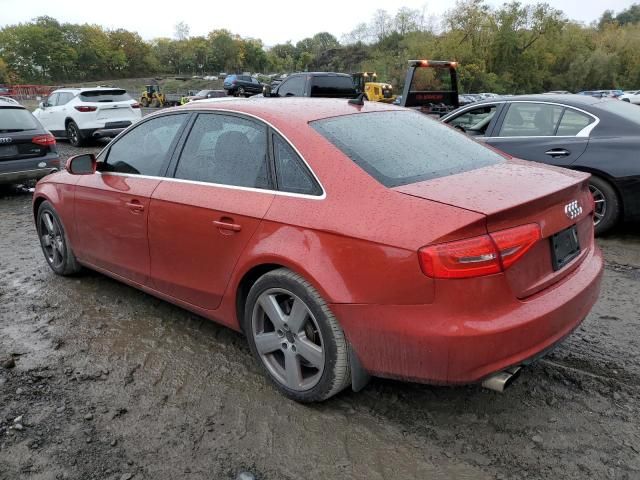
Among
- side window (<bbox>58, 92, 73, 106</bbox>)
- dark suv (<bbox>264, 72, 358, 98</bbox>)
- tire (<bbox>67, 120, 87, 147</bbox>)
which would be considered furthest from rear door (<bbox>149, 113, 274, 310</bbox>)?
side window (<bbox>58, 92, 73, 106</bbox>)

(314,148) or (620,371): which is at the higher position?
(314,148)

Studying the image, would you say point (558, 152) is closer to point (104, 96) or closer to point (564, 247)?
point (564, 247)

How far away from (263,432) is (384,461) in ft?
2.01

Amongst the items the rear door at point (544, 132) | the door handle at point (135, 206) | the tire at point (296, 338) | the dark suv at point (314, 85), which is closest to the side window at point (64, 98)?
the dark suv at point (314, 85)

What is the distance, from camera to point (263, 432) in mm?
2588

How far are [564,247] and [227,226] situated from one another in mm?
1727

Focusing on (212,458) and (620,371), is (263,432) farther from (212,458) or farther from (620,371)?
(620,371)

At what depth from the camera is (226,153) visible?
3125 mm

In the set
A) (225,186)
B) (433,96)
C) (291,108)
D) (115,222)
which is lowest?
(115,222)

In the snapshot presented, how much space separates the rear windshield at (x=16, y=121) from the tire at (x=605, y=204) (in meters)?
8.04

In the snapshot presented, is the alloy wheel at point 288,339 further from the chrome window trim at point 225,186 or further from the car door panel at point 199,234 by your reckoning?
the chrome window trim at point 225,186

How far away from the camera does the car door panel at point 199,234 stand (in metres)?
2.83

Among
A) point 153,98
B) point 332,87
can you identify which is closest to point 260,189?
point 332,87

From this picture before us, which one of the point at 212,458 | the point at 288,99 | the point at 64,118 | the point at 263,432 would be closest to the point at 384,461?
the point at 263,432
